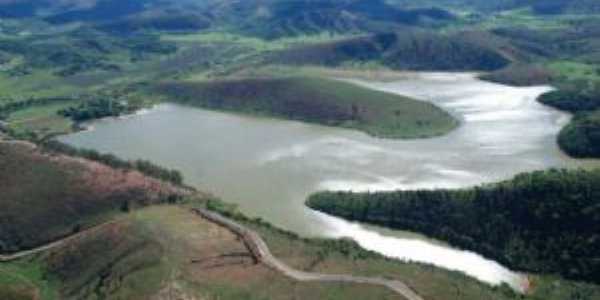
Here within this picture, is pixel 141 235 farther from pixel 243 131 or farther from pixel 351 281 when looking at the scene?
pixel 243 131

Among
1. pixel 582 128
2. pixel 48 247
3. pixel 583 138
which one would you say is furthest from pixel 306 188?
pixel 582 128

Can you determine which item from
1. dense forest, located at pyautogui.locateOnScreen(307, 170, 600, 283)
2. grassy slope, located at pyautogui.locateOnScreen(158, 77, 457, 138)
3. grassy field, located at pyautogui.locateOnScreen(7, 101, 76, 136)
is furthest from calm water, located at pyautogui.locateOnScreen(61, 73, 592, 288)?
grassy field, located at pyautogui.locateOnScreen(7, 101, 76, 136)

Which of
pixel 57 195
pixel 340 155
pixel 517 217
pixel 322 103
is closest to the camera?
pixel 517 217

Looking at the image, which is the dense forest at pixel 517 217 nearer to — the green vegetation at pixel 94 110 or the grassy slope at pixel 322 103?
the grassy slope at pixel 322 103

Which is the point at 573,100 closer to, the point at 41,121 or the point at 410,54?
the point at 410,54

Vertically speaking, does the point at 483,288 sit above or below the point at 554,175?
below

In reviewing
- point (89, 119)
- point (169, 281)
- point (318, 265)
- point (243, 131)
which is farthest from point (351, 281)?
point (89, 119)

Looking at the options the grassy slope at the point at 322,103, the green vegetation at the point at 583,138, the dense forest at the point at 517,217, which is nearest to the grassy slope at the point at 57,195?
the dense forest at the point at 517,217
